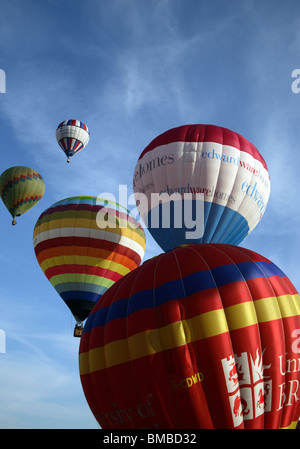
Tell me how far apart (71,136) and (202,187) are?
12.7m

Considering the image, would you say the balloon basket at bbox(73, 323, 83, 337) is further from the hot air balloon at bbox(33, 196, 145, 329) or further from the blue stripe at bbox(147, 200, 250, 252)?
the blue stripe at bbox(147, 200, 250, 252)

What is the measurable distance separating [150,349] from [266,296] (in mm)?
2130

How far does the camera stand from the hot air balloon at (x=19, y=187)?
22.9 m

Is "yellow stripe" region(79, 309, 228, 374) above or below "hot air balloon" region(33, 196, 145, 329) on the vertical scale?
below

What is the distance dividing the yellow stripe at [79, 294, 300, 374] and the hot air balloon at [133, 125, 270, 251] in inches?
175

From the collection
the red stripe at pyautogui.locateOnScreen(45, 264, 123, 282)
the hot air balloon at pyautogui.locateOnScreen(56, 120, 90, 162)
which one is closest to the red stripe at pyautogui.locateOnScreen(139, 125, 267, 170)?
the red stripe at pyautogui.locateOnScreen(45, 264, 123, 282)

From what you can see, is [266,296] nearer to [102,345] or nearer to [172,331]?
[172,331]

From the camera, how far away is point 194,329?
7.46 m

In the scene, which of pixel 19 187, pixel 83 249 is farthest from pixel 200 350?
pixel 19 187

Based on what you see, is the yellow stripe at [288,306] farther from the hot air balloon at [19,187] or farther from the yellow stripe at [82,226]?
the hot air balloon at [19,187]

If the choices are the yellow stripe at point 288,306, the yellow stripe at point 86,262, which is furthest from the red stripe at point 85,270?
the yellow stripe at point 288,306

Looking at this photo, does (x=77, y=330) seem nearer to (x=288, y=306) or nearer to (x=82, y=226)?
(x=82, y=226)

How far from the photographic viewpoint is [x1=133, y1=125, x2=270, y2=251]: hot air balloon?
12258 millimetres
